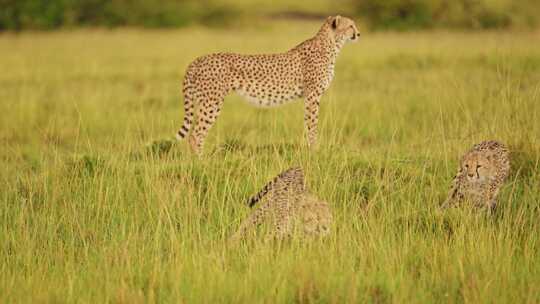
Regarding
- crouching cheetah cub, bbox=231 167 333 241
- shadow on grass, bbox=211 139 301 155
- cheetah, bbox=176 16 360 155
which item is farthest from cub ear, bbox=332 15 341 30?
crouching cheetah cub, bbox=231 167 333 241

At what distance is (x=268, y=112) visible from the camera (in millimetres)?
9914

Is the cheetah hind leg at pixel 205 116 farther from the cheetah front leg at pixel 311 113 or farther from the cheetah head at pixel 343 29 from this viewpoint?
the cheetah head at pixel 343 29

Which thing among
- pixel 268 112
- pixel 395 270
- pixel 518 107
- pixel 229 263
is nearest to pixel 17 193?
pixel 229 263

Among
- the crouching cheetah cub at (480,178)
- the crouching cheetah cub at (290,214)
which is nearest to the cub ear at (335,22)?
the crouching cheetah cub at (480,178)

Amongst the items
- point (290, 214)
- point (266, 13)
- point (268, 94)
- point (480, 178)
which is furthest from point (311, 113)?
point (266, 13)

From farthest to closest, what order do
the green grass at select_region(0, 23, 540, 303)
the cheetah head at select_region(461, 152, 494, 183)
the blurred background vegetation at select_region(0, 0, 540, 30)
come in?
the blurred background vegetation at select_region(0, 0, 540, 30), the cheetah head at select_region(461, 152, 494, 183), the green grass at select_region(0, 23, 540, 303)

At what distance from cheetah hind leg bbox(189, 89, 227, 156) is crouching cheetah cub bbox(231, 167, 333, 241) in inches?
88.7

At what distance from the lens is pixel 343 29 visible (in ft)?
24.0

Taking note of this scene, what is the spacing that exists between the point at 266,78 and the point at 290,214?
2.67 m

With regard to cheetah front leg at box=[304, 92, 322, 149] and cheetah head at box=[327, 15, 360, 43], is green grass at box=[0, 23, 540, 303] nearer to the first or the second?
cheetah front leg at box=[304, 92, 322, 149]

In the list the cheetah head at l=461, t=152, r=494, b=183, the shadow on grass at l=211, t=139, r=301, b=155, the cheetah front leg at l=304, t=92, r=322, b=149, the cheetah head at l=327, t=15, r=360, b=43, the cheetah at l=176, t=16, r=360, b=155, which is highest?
the cheetah head at l=327, t=15, r=360, b=43

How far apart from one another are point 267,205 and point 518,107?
9.11 feet

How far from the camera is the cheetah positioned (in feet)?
23.6

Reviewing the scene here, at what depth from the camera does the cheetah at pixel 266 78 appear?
23.6ft
